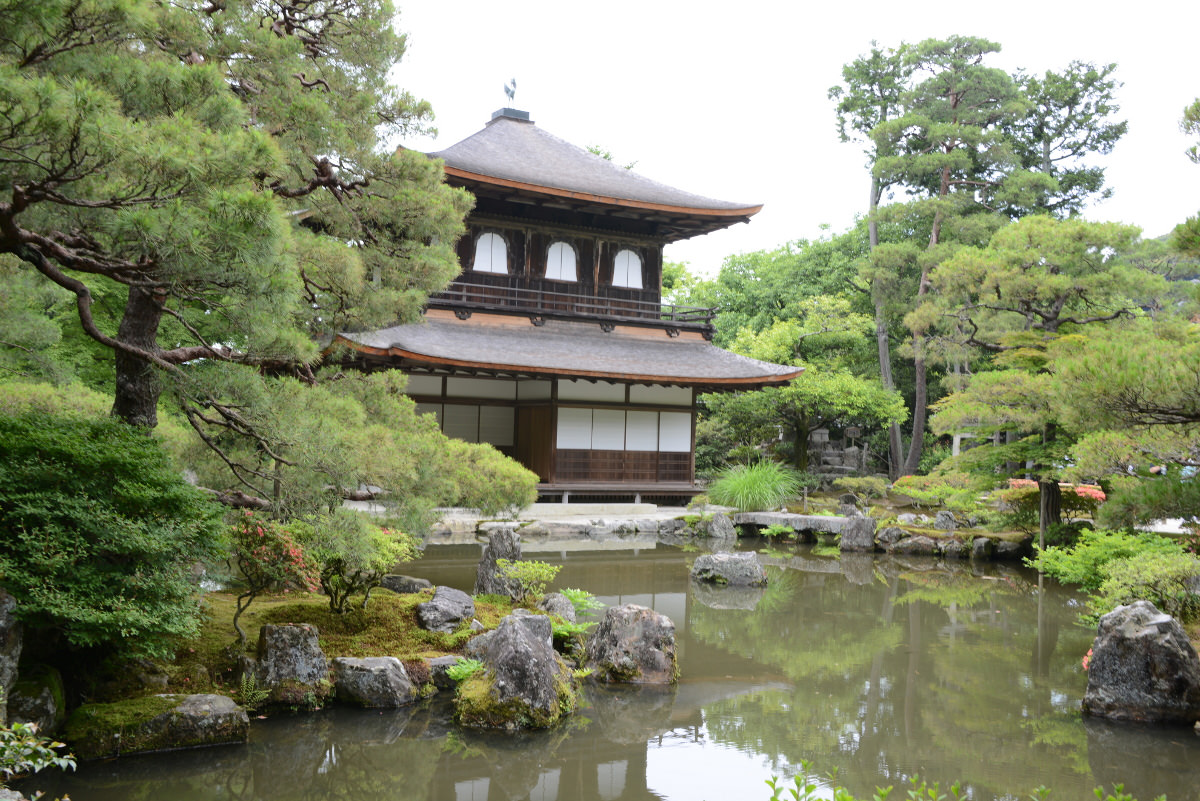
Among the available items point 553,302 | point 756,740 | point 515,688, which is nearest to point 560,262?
point 553,302

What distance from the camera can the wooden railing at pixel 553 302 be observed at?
1880cm

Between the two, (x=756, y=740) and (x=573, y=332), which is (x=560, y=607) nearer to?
(x=756, y=740)

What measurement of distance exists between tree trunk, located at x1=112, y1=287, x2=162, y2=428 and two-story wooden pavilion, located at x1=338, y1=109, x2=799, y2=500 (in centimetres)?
1076

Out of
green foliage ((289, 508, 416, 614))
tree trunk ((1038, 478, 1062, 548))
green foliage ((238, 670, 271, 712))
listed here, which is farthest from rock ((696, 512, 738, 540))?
green foliage ((238, 670, 271, 712))

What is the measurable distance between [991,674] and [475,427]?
13831 mm

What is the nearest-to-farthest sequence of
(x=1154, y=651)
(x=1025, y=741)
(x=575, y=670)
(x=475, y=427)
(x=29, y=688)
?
(x=29, y=688) < (x=1025, y=741) < (x=1154, y=651) < (x=575, y=670) < (x=475, y=427)

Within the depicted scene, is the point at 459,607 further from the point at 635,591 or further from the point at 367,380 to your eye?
the point at 635,591

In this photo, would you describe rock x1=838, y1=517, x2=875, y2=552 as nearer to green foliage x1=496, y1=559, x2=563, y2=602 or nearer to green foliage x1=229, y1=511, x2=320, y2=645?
green foliage x1=496, y1=559, x2=563, y2=602

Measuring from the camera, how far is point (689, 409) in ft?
64.5

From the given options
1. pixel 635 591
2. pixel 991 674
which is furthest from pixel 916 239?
pixel 991 674

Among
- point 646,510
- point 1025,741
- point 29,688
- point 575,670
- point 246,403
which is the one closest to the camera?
point 29,688

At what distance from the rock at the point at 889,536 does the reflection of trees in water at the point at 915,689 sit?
4.48m

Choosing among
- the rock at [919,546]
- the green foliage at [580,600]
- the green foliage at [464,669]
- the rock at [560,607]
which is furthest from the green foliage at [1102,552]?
the rock at [919,546]

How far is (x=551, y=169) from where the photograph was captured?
20.1m
